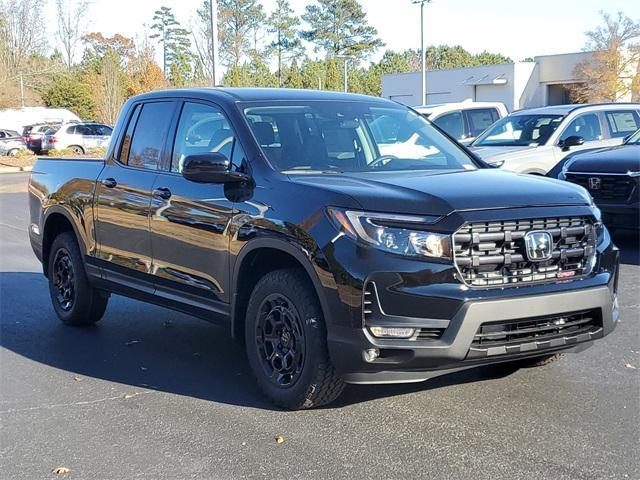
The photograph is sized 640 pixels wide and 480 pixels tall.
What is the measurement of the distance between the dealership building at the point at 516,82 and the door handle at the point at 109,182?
146ft

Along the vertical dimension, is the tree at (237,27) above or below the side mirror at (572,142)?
above

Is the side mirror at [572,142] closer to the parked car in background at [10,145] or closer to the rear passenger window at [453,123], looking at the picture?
the rear passenger window at [453,123]

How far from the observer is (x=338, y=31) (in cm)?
7400

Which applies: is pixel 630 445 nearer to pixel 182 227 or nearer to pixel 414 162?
pixel 414 162

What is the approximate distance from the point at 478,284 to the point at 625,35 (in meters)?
44.9

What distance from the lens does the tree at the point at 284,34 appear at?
7231cm

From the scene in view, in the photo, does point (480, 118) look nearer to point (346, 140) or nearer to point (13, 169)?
point (346, 140)

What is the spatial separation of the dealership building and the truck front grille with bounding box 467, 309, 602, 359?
149 feet

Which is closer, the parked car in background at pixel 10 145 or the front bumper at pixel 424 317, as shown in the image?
the front bumper at pixel 424 317

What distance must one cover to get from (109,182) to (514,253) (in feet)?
11.2

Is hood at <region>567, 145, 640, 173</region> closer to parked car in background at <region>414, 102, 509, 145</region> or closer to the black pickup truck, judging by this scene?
the black pickup truck

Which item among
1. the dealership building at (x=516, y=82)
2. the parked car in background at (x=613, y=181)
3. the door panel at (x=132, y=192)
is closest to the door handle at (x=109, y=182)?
the door panel at (x=132, y=192)

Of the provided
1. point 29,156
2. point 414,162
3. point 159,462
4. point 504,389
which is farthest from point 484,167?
point 29,156

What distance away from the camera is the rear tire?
6.94 metres
